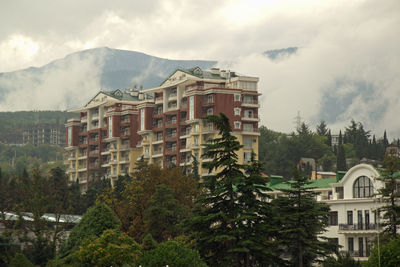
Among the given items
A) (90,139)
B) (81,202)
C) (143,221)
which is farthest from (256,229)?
(90,139)

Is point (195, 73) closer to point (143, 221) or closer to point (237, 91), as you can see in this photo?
point (237, 91)

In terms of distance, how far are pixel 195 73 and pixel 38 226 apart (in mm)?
65067

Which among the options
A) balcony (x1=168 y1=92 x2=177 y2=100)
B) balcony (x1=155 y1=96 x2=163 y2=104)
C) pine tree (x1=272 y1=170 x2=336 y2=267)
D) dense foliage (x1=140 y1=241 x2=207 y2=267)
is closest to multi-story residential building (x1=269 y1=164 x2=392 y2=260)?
pine tree (x1=272 y1=170 x2=336 y2=267)

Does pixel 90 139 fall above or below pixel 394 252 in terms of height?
above

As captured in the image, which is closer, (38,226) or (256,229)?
(256,229)

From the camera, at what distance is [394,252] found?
5247 centimetres

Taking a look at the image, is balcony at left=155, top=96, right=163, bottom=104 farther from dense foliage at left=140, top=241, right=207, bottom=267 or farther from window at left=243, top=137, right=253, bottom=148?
dense foliage at left=140, top=241, right=207, bottom=267

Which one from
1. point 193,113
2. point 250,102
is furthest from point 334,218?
point 193,113

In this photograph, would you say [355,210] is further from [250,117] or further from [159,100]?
[159,100]

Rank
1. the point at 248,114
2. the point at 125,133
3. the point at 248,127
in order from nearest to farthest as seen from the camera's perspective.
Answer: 1. the point at 248,127
2. the point at 248,114
3. the point at 125,133

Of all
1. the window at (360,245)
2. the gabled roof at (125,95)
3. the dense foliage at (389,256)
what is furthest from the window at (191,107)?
the dense foliage at (389,256)

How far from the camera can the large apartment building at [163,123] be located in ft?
456

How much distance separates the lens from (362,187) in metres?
87.6

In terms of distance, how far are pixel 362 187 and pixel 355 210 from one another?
2845 millimetres
